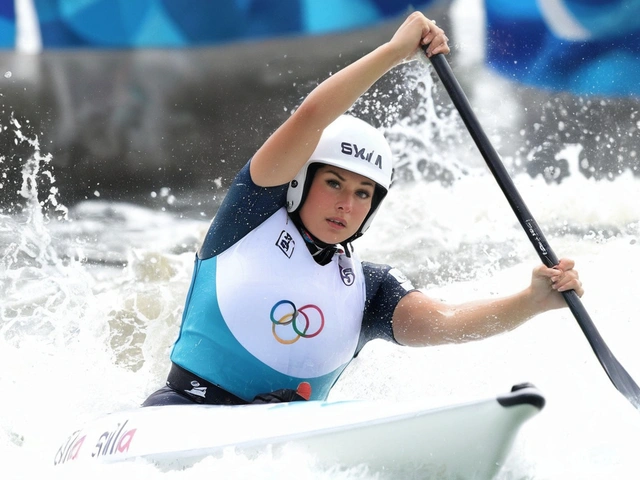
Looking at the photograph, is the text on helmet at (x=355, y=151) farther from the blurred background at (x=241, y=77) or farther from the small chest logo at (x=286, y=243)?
the blurred background at (x=241, y=77)

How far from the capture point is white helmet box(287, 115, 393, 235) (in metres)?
2.76

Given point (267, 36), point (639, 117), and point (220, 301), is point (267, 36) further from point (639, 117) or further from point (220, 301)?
point (220, 301)

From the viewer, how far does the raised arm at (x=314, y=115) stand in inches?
99.6

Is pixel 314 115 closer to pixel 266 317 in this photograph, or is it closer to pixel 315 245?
pixel 315 245

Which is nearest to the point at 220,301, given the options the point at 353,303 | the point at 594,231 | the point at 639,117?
the point at 353,303

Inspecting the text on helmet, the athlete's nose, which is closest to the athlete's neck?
the athlete's nose

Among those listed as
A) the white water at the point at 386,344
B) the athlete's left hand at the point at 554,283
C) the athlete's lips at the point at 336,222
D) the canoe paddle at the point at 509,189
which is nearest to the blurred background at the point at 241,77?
the white water at the point at 386,344

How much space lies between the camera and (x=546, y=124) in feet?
26.8

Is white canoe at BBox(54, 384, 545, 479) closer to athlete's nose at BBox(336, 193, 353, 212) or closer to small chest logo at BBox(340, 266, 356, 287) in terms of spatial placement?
small chest logo at BBox(340, 266, 356, 287)

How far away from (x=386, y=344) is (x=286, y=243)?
4.12ft

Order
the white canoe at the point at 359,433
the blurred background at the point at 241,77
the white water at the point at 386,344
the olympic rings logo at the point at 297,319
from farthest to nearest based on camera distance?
the blurred background at the point at 241,77 → the olympic rings logo at the point at 297,319 → the white water at the point at 386,344 → the white canoe at the point at 359,433

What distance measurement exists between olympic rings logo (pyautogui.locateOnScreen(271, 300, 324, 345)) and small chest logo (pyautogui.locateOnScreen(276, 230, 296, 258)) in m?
0.17

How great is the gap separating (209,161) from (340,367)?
211 inches

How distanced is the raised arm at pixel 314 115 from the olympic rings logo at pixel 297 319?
40 centimetres
